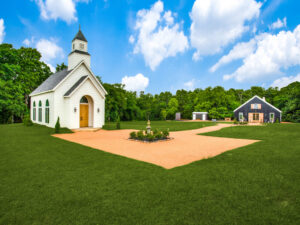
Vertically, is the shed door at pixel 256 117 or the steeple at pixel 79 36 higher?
the steeple at pixel 79 36

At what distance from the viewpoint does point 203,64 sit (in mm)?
36250

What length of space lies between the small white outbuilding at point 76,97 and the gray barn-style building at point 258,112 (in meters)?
31.7

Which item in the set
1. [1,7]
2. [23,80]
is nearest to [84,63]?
[1,7]

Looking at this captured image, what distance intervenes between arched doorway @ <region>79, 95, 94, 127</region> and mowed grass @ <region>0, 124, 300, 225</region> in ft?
43.5

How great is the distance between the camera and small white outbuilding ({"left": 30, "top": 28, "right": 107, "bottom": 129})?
59.2 feet

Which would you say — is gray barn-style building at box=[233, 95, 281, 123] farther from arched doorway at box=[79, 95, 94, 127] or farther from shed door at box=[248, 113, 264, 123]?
arched doorway at box=[79, 95, 94, 127]

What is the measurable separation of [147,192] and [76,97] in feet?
53.6

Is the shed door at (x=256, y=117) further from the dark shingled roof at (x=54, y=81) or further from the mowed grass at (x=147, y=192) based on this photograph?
the dark shingled roof at (x=54, y=81)

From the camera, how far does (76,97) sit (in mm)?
18141

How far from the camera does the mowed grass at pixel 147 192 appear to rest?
3.22m

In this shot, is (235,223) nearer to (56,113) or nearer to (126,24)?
(56,113)

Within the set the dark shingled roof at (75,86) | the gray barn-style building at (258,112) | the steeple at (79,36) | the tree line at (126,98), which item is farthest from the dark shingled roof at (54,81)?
the gray barn-style building at (258,112)

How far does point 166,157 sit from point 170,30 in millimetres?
16122

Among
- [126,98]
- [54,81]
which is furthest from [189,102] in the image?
[54,81]
